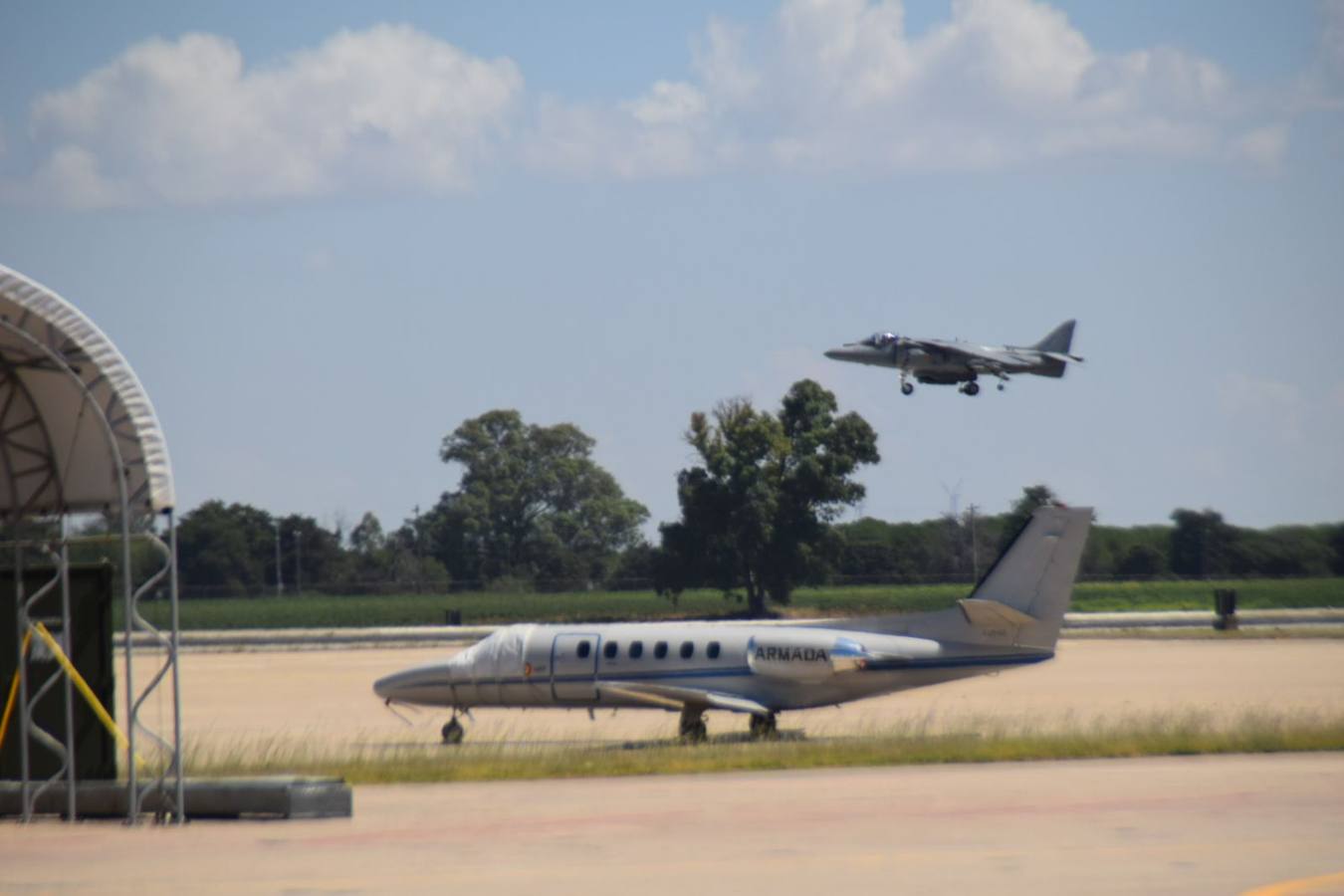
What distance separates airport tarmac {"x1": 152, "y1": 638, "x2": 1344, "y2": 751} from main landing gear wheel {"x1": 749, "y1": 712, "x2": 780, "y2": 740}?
158cm

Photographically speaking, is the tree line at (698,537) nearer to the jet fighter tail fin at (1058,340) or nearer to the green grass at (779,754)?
the jet fighter tail fin at (1058,340)

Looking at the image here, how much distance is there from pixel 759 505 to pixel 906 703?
4937 cm

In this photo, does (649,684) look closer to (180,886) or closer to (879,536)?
(180,886)

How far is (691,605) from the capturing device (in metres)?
96.6

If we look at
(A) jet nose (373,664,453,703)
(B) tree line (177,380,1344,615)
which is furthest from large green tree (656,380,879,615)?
(A) jet nose (373,664,453,703)

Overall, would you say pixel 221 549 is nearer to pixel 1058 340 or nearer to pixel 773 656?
pixel 1058 340

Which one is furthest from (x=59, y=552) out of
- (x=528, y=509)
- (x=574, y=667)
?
(x=528, y=509)

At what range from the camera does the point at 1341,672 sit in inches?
1764

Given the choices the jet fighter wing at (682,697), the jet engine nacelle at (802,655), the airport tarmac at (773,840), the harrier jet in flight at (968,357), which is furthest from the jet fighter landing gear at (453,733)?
the harrier jet in flight at (968,357)

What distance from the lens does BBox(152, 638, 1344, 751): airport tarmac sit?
33.1 m

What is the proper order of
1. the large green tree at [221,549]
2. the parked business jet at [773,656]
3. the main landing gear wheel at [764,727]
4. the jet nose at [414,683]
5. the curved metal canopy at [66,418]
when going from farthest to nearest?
1. the large green tree at [221,549]
2. the jet nose at [414,683]
3. the main landing gear wheel at [764,727]
4. the parked business jet at [773,656]
5. the curved metal canopy at [66,418]

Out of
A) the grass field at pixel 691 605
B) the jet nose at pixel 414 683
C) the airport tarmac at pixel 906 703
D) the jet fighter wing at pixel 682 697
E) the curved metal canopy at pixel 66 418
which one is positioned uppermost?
the curved metal canopy at pixel 66 418

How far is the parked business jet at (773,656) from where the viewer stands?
28156 mm

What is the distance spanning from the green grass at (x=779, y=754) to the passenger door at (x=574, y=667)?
1.81m
